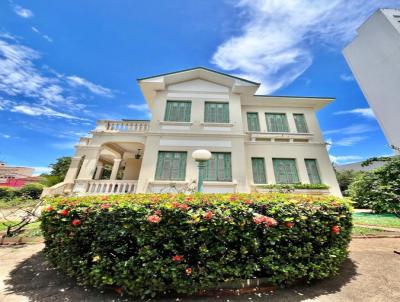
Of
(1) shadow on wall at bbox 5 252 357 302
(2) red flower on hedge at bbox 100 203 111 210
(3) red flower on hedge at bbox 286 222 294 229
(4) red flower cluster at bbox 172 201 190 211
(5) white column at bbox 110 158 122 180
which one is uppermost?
(5) white column at bbox 110 158 122 180

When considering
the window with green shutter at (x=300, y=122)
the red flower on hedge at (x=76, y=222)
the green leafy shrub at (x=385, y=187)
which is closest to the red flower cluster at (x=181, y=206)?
→ the red flower on hedge at (x=76, y=222)

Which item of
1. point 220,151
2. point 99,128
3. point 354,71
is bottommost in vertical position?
point 220,151

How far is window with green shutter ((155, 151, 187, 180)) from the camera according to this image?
364 inches

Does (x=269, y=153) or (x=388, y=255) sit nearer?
(x=388, y=255)

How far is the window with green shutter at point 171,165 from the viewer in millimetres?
A: 9234

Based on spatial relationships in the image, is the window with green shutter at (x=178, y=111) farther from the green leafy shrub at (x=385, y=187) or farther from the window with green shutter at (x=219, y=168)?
the green leafy shrub at (x=385, y=187)

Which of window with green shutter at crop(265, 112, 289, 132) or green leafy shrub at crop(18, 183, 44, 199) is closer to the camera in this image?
window with green shutter at crop(265, 112, 289, 132)

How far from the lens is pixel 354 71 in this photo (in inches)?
616

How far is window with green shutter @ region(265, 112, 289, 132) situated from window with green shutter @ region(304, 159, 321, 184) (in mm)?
2555

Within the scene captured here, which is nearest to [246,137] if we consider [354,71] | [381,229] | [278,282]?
[381,229]

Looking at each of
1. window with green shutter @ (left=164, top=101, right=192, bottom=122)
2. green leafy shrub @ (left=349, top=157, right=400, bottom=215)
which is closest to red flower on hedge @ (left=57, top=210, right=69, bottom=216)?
green leafy shrub @ (left=349, top=157, right=400, bottom=215)

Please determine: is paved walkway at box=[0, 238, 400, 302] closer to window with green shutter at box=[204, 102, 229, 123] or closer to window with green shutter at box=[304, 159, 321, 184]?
window with green shutter at box=[304, 159, 321, 184]

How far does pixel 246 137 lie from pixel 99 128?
30.9ft

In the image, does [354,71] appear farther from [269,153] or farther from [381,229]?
[381,229]
